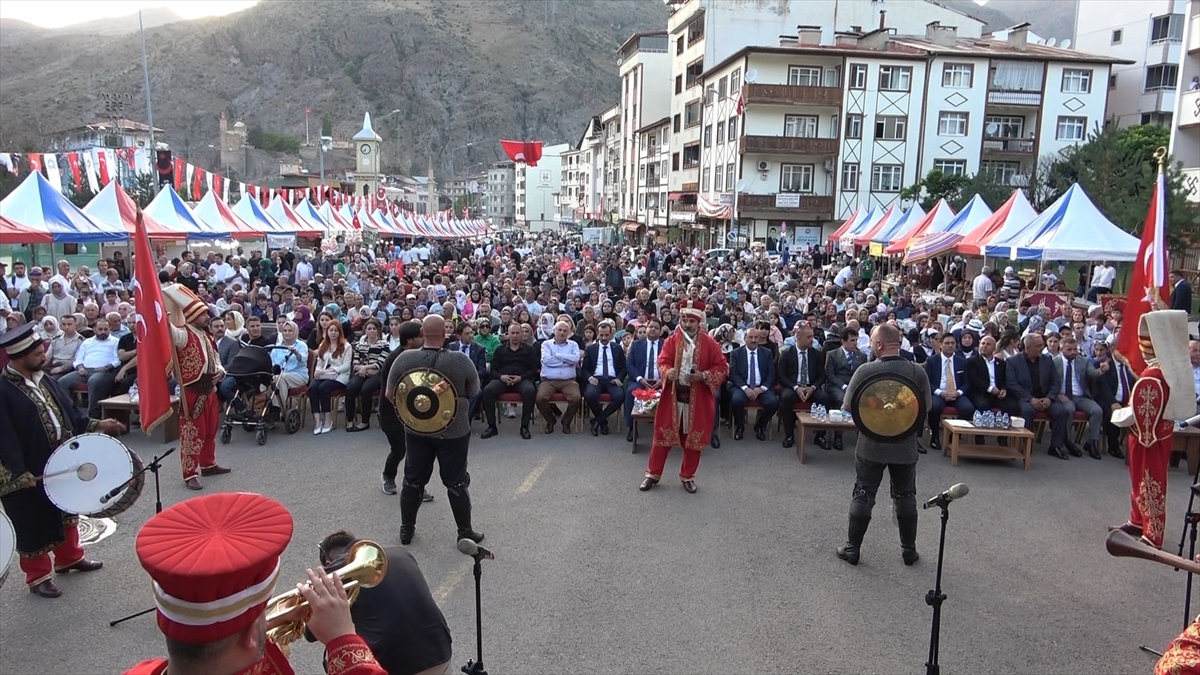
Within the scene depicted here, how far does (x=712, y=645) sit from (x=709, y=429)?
319cm

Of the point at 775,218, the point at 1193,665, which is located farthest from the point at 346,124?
the point at 1193,665

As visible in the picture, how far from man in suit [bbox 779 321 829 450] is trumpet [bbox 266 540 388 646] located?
800 cm

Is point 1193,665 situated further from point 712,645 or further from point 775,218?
point 775,218

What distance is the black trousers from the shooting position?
9930 millimetres

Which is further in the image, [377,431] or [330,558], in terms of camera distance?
[377,431]

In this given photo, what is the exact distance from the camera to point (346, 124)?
13188cm

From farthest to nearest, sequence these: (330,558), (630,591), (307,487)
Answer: (307,487), (630,591), (330,558)

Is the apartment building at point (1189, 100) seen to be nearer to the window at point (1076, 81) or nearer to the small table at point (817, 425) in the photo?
the window at point (1076, 81)

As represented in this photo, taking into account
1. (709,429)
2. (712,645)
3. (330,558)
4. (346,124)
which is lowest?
(712,645)

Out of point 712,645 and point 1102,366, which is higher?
point 1102,366

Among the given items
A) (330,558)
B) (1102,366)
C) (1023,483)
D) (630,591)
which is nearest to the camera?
(330,558)

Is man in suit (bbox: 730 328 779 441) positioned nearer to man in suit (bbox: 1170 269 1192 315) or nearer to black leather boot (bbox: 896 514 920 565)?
black leather boot (bbox: 896 514 920 565)

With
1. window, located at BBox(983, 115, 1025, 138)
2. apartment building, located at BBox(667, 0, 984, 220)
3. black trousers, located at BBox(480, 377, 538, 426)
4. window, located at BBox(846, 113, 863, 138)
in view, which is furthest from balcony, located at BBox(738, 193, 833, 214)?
black trousers, located at BBox(480, 377, 538, 426)

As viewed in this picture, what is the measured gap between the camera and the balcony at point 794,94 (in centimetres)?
4116
